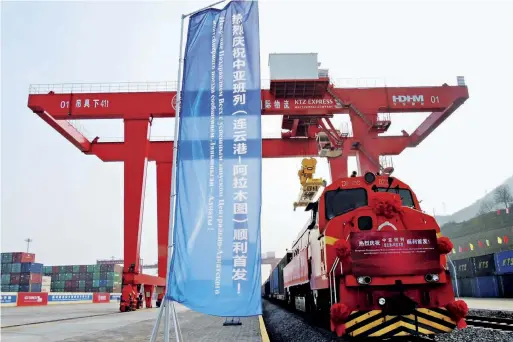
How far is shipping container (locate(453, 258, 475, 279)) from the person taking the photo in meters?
24.5

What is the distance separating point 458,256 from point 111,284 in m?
57.8

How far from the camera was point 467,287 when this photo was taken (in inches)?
974

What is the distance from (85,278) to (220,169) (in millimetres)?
73553

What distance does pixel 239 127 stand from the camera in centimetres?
527

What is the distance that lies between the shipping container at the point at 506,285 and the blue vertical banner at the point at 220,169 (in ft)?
68.1

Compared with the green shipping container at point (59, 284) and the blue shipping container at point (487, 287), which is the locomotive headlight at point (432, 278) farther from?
the green shipping container at point (59, 284)

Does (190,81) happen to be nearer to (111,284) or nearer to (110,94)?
(110,94)

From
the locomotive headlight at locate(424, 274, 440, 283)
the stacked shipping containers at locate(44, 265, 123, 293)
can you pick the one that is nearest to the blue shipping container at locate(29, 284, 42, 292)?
the stacked shipping containers at locate(44, 265, 123, 293)

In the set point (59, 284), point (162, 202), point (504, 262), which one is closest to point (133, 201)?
point (162, 202)

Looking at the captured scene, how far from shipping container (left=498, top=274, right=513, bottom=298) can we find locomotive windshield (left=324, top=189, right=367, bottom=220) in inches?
700

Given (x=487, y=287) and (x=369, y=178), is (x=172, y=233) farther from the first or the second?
(x=487, y=287)

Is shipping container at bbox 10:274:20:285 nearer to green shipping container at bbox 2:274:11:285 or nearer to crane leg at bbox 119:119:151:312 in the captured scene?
green shipping container at bbox 2:274:11:285

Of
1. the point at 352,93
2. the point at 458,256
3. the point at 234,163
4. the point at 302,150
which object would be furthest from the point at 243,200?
the point at 458,256

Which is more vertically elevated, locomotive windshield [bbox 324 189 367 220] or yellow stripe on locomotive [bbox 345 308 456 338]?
locomotive windshield [bbox 324 189 367 220]
